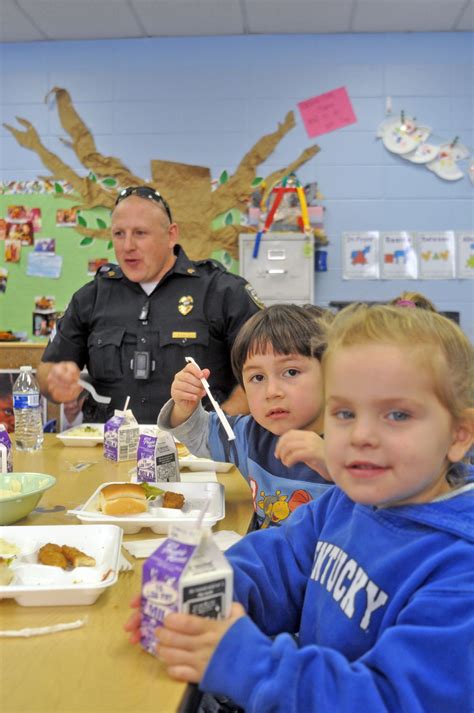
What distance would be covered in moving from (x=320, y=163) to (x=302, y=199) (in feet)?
1.06

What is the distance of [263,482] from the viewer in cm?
155

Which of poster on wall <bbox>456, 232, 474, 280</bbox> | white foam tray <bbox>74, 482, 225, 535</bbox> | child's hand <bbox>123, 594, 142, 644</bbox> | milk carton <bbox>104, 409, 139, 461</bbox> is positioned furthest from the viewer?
poster on wall <bbox>456, 232, 474, 280</bbox>

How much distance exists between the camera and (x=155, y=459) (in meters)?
1.63

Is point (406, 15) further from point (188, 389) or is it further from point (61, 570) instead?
point (61, 570)

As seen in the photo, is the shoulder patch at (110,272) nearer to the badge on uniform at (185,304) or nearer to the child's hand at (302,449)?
the badge on uniform at (185,304)

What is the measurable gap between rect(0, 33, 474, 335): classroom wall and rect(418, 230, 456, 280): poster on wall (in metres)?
0.05

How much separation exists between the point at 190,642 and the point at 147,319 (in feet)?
6.86

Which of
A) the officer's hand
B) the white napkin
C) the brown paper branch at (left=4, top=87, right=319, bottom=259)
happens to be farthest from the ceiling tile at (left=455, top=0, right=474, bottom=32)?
the white napkin

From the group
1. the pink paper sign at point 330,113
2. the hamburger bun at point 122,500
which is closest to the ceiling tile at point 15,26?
the pink paper sign at point 330,113

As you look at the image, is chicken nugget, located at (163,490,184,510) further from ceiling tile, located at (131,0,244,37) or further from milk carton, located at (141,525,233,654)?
ceiling tile, located at (131,0,244,37)

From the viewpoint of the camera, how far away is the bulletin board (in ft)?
15.0

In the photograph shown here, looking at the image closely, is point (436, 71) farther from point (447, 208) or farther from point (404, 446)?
point (404, 446)

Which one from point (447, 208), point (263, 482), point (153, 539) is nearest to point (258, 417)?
point (263, 482)

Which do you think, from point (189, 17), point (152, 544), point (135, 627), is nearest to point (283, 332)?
point (152, 544)
